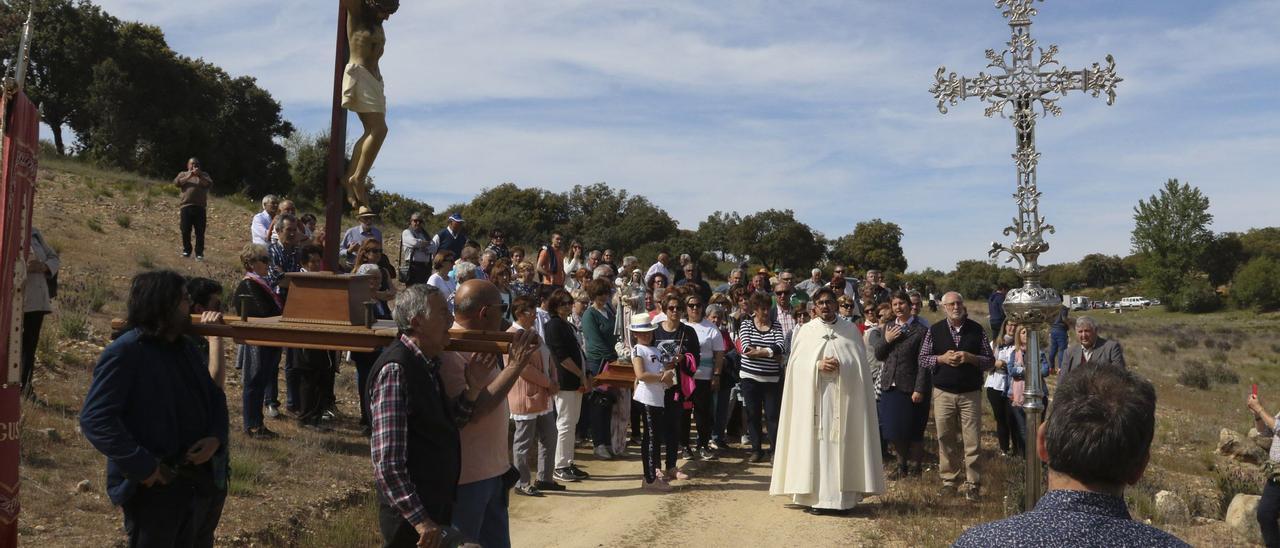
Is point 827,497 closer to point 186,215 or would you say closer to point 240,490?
point 240,490

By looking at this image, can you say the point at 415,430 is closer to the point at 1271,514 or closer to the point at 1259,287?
the point at 1271,514

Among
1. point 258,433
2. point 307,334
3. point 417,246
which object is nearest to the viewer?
point 307,334

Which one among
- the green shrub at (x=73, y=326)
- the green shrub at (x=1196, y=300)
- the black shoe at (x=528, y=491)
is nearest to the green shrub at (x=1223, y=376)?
the black shoe at (x=528, y=491)

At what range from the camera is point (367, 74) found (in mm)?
6055

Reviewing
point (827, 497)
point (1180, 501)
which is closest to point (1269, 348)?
point (1180, 501)

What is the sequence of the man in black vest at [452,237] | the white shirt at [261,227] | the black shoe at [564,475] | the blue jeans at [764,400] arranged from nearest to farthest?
1. the black shoe at [564,475]
2. the blue jeans at [764,400]
3. the white shirt at [261,227]
4. the man in black vest at [452,237]

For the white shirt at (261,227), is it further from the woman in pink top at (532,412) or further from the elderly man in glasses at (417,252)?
the woman in pink top at (532,412)

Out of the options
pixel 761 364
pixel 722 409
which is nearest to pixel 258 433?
pixel 761 364

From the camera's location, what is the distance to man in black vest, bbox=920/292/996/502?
10.2 meters

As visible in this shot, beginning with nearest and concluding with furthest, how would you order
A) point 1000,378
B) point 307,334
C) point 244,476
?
point 307,334
point 244,476
point 1000,378

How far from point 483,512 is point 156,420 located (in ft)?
5.27

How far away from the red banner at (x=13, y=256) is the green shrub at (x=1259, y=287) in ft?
221

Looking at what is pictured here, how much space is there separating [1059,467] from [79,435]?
808 centimetres

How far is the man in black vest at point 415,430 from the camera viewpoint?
13.9 ft
